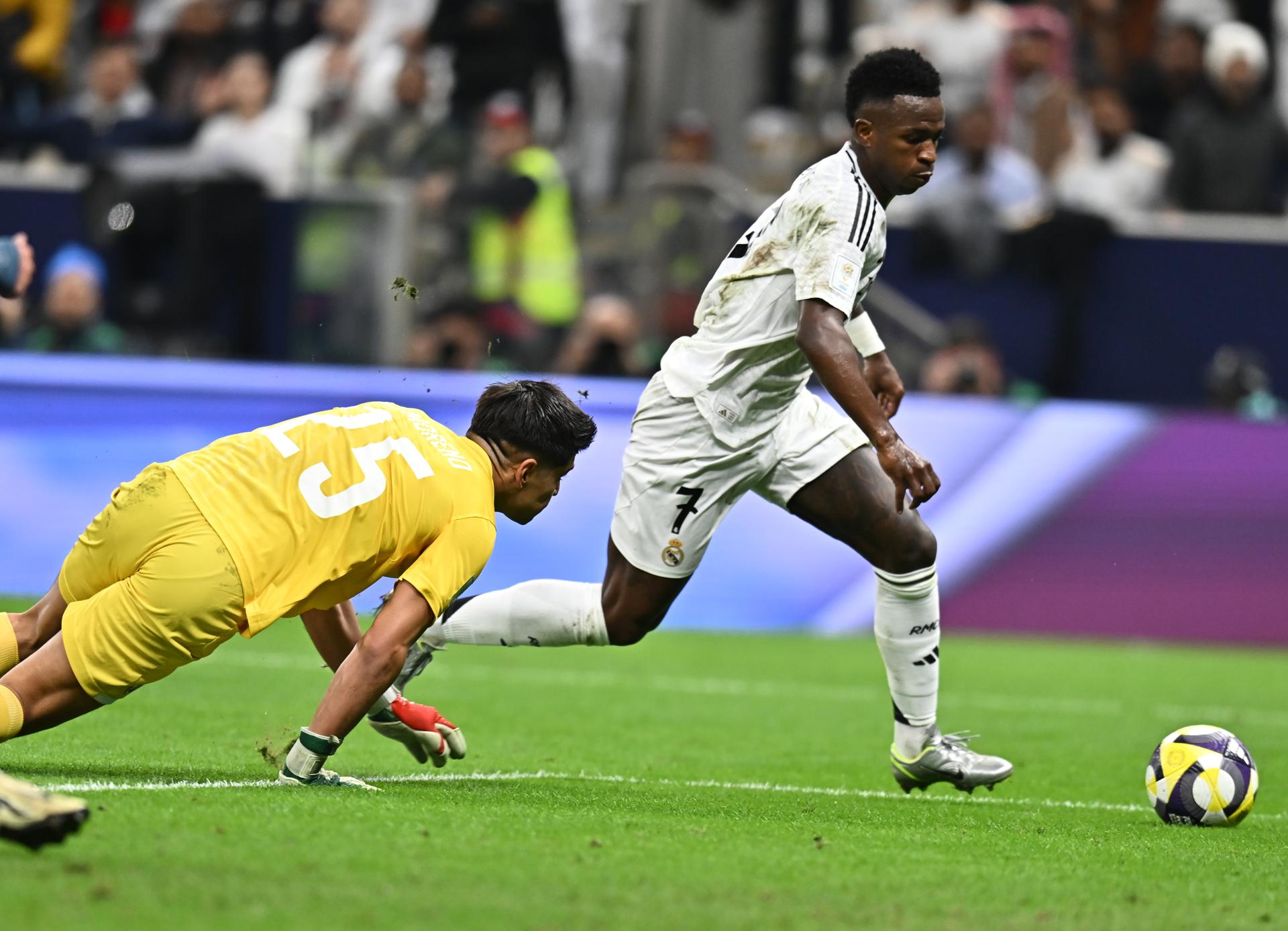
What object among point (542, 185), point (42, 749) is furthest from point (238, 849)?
point (542, 185)

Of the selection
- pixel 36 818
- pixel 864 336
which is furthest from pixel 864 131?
pixel 36 818

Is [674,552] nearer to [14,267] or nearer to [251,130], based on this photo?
[14,267]

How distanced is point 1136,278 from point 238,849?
35.4 feet

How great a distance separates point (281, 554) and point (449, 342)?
299 inches

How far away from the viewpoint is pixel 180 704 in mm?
8055

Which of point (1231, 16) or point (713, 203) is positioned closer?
point (713, 203)

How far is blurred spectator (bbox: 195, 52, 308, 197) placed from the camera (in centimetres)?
1467

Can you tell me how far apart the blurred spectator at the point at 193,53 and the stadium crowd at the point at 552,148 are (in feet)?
0.09

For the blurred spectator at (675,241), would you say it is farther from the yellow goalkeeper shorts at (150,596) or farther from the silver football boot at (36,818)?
the silver football boot at (36,818)

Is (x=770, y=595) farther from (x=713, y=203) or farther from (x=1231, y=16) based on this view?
(x=1231, y=16)

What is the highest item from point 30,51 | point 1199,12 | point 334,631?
point 1199,12

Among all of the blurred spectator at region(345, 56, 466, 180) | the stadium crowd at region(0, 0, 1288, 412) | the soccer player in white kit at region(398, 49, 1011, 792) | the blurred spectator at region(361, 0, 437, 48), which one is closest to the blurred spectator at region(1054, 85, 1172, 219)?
the stadium crowd at region(0, 0, 1288, 412)

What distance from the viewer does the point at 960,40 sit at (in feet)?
49.9

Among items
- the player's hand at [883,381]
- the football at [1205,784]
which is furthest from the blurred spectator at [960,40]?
the football at [1205,784]
